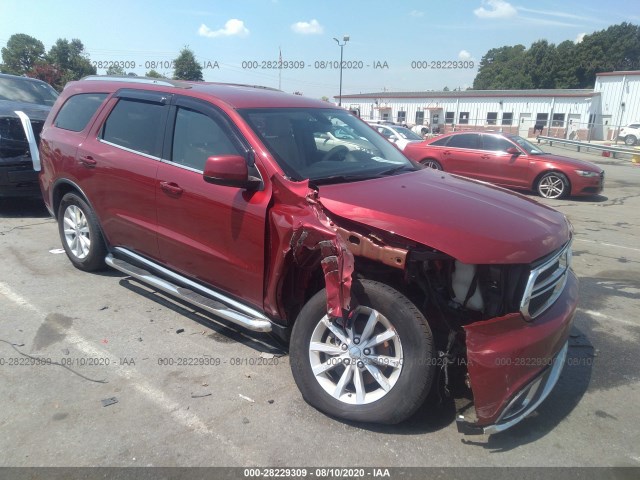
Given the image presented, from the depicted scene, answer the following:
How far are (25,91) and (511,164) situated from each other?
1052 cm

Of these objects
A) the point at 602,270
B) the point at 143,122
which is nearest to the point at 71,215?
the point at 143,122

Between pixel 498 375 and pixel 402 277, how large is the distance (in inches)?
29.5

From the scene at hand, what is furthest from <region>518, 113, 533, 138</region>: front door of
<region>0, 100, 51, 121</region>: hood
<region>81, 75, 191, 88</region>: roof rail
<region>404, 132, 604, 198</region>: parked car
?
<region>81, 75, 191, 88</region>: roof rail

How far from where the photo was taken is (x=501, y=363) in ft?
8.18

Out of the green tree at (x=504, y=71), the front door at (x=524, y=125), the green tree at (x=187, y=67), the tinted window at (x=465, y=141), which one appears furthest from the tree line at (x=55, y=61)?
the green tree at (x=504, y=71)

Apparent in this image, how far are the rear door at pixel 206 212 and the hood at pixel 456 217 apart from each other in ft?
1.98

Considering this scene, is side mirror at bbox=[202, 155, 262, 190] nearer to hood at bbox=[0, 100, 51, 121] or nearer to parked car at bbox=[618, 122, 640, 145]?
hood at bbox=[0, 100, 51, 121]

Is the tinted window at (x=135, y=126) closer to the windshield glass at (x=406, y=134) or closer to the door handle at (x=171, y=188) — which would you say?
the door handle at (x=171, y=188)

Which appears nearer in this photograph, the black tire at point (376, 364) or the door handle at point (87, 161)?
the black tire at point (376, 364)

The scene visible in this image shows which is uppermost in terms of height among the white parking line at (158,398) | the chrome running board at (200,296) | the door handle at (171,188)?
the door handle at (171,188)

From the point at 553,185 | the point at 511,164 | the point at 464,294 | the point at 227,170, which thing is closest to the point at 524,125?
the point at 511,164

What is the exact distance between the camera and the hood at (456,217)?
2588mm

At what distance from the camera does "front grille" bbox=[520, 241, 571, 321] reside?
263 cm

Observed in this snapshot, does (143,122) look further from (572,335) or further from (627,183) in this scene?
(627,183)
